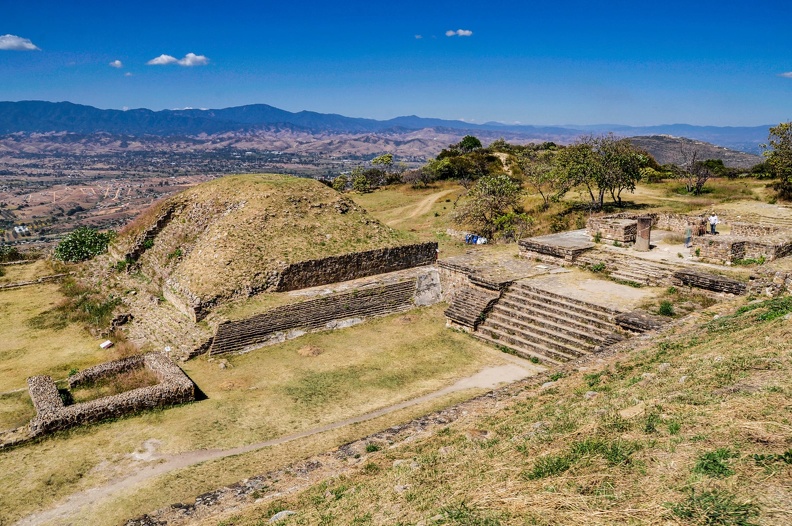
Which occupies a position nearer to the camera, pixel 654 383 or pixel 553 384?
pixel 654 383

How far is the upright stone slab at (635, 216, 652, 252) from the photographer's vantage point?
16078mm

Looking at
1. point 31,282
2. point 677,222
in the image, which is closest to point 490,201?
point 677,222

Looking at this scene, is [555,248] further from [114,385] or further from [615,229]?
[114,385]

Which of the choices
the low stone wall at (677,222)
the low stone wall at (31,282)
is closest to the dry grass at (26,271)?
the low stone wall at (31,282)

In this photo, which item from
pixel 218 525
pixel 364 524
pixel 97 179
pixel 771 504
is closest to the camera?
pixel 771 504

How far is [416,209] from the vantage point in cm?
3631

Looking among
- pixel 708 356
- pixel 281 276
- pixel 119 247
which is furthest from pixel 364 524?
pixel 119 247

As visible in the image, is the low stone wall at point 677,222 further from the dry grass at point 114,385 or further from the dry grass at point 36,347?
the dry grass at point 36,347

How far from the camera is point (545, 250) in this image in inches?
645

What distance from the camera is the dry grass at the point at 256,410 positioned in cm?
794

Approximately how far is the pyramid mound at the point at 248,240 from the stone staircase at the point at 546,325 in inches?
216

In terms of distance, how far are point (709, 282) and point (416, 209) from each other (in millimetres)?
25387

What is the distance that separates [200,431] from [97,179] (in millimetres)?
154492

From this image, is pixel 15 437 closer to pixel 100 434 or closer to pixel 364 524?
pixel 100 434
